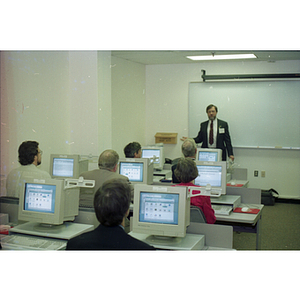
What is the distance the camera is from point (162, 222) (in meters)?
2.18

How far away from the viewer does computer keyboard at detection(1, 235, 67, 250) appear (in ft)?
7.25

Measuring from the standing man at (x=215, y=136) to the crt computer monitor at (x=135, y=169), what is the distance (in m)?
2.23

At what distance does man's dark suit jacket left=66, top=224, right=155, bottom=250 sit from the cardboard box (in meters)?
4.41

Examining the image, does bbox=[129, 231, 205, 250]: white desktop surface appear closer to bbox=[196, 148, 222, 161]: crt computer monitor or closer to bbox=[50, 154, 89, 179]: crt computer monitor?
bbox=[50, 154, 89, 179]: crt computer monitor

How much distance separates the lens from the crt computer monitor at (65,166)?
12.2ft

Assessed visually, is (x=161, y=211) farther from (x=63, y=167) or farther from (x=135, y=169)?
(x=63, y=167)

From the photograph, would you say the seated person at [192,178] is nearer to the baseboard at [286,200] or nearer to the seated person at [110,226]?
the seated person at [110,226]

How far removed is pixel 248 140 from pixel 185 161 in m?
3.89

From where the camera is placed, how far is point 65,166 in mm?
3719

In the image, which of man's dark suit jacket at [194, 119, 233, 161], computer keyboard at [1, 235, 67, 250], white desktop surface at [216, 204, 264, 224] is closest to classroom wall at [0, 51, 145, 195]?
computer keyboard at [1, 235, 67, 250]

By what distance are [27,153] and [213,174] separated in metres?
1.88
